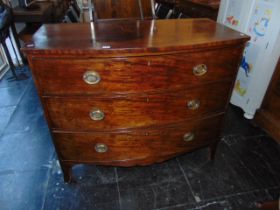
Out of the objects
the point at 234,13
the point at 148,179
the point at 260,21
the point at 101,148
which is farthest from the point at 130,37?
the point at 234,13

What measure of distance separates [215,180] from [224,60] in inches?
34.0

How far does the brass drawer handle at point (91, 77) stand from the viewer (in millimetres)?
944

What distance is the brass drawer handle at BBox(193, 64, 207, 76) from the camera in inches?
40.9

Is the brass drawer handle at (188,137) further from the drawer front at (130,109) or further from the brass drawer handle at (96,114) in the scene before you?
the brass drawer handle at (96,114)

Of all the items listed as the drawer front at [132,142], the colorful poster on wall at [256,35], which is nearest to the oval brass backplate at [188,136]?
the drawer front at [132,142]

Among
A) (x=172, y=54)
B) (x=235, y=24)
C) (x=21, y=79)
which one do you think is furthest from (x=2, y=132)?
(x=235, y=24)

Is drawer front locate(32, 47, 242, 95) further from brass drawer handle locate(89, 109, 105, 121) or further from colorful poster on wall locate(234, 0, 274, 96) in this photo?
colorful poster on wall locate(234, 0, 274, 96)

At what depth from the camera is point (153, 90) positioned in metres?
1.04

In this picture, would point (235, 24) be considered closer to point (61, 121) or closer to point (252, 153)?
point (252, 153)

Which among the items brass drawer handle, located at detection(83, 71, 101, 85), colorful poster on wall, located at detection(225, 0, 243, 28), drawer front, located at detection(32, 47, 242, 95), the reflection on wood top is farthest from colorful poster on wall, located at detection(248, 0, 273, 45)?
brass drawer handle, located at detection(83, 71, 101, 85)

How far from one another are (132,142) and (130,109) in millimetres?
241

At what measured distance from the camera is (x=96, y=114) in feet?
3.54

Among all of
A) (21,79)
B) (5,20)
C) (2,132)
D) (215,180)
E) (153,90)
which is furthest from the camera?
(21,79)

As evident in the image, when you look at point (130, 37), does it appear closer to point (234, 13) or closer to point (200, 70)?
point (200, 70)
